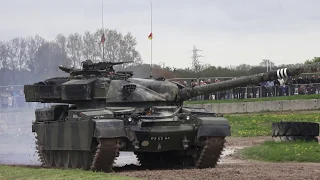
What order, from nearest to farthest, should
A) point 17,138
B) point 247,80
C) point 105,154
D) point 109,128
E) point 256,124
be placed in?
point 109,128 → point 105,154 → point 247,80 → point 17,138 → point 256,124

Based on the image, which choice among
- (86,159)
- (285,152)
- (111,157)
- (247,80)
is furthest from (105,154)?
(285,152)

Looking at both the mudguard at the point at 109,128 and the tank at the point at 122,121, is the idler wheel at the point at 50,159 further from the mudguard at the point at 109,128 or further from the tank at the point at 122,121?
the mudguard at the point at 109,128

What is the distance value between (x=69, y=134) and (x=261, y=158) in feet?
20.4

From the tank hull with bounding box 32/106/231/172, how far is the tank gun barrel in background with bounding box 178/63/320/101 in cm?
138

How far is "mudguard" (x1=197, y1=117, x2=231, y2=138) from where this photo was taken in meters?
21.3

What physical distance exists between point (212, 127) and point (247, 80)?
220 cm

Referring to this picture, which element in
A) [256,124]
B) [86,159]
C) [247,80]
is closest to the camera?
[86,159]

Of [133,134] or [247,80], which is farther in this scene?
[247,80]

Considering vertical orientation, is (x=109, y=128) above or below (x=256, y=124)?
above

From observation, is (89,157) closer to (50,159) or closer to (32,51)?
(50,159)

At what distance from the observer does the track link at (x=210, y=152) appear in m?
21.6

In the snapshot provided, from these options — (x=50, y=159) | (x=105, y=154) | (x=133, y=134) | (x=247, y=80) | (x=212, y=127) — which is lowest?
(x=50, y=159)

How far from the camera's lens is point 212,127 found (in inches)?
843

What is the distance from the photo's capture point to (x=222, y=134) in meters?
21.5
